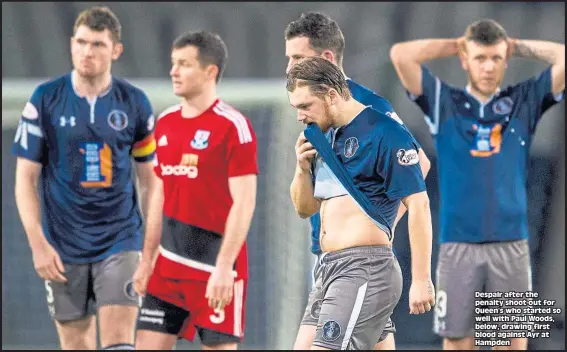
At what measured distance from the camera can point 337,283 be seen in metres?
4.23

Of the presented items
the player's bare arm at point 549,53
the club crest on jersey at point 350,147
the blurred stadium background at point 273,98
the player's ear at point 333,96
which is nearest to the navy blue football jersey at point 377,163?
the club crest on jersey at point 350,147

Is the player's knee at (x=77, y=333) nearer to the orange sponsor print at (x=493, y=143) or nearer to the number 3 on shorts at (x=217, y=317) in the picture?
the number 3 on shorts at (x=217, y=317)

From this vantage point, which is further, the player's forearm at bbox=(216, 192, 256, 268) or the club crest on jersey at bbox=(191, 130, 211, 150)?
the club crest on jersey at bbox=(191, 130, 211, 150)

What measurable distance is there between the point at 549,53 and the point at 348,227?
101 inches

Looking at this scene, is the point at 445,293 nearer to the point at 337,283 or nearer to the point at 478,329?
the point at 478,329

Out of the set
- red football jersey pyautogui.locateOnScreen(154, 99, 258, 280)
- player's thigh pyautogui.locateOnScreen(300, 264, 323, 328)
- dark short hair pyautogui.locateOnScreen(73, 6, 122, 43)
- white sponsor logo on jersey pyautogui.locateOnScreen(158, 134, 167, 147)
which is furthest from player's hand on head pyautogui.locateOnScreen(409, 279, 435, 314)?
dark short hair pyautogui.locateOnScreen(73, 6, 122, 43)

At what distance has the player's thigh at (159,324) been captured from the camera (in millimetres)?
5613

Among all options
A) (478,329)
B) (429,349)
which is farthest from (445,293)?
(429,349)

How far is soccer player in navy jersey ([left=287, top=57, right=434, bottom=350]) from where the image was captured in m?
4.12

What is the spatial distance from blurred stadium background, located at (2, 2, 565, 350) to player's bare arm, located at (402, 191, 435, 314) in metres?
0.33

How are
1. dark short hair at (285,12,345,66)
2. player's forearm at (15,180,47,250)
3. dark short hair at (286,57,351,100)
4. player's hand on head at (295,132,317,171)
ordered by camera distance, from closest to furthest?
dark short hair at (286,57,351,100), player's hand on head at (295,132,317,171), dark short hair at (285,12,345,66), player's forearm at (15,180,47,250)

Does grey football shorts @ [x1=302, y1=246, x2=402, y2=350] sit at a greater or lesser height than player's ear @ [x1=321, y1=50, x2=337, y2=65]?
lesser

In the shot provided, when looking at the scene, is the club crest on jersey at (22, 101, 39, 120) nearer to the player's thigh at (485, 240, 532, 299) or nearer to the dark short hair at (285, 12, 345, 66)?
the dark short hair at (285, 12, 345, 66)

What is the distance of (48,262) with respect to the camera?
587 cm
